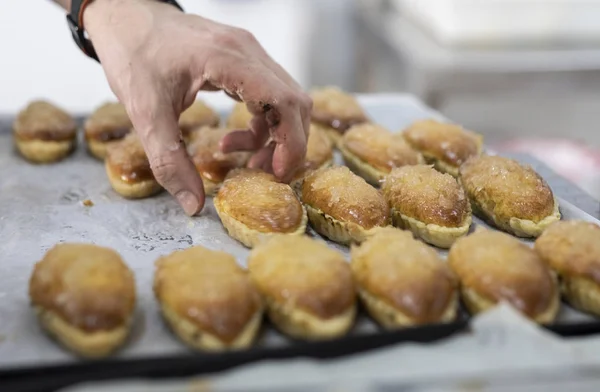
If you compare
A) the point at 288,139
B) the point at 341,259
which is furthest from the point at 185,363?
the point at 288,139

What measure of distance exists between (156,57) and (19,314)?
72 centimetres

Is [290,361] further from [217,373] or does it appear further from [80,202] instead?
[80,202]

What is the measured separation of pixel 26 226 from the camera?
1.70m

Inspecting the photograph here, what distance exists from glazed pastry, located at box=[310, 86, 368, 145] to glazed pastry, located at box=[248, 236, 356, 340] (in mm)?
1026

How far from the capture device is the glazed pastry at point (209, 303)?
1171mm

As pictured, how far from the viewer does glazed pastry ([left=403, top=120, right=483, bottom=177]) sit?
2.07 metres

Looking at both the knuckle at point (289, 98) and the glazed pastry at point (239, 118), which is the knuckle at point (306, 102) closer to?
the knuckle at point (289, 98)

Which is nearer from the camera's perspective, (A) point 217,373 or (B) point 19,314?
(A) point 217,373

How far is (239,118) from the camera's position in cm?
229

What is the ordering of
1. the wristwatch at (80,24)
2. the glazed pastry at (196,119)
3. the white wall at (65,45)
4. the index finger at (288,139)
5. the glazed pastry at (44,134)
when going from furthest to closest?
1. the white wall at (65,45)
2. the glazed pastry at (196,119)
3. the glazed pastry at (44,134)
4. the wristwatch at (80,24)
5. the index finger at (288,139)

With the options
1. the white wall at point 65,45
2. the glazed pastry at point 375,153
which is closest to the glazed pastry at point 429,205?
the glazed pastry at point 375,153

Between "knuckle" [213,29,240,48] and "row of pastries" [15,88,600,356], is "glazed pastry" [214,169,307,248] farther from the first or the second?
"knuckle" [213,29,240,48]

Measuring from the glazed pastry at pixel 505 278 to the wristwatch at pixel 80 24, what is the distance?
1134 mm

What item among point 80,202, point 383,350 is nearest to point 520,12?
point 80,202
